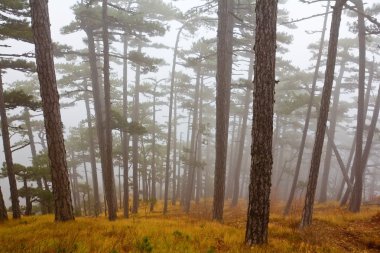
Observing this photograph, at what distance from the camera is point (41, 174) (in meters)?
12.7

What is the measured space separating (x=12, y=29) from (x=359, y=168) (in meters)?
15.6

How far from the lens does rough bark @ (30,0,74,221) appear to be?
7.81 meters

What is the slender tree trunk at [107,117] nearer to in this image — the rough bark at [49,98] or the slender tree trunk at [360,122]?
the rough bark at [49,98]

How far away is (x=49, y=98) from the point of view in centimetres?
795

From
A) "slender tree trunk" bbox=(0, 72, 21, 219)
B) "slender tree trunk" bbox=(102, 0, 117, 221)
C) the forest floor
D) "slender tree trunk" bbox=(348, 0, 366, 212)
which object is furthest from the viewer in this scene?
"slender tree trunk" bbox=(348, 0, 366, 212)

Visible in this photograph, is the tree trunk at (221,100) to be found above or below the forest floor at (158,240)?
above

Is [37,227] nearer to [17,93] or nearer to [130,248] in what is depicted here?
[130,248]

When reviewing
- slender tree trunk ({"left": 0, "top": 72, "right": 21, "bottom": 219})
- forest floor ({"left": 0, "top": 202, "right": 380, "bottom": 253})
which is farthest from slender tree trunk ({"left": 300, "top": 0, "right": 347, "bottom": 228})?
slender tree trunk ({"left": 0, "top": 72, "right": 21, "bottom": 219})

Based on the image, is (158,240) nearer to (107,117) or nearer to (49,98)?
(49,98)

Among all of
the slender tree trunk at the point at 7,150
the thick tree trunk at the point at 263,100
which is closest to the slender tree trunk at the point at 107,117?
the slender tree trunk at the point at 7,150

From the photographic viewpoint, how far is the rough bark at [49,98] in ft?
25.6

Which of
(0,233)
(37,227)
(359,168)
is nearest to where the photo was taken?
(0,233)

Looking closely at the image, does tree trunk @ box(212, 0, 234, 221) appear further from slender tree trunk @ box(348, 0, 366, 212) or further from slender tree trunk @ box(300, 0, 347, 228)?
slender tree trunk @ box(348, 0, 366, 212)

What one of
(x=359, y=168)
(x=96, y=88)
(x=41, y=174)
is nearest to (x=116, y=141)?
(x=96, y=88)
